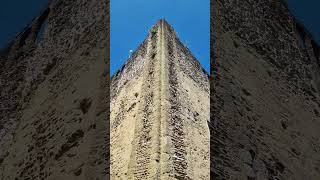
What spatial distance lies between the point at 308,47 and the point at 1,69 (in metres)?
5.46

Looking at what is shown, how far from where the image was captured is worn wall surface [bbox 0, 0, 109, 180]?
4.40 meters

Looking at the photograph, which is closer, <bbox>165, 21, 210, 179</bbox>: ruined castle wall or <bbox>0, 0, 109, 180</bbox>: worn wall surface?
<bbox>0, 0, 109, 180</bbox>: worn wall surface

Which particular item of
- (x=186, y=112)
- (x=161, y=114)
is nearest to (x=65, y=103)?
(x=161, y=114)

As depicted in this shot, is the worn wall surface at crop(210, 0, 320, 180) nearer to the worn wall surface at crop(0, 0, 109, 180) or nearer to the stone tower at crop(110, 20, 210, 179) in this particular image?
the worn wall surface at crop(0, 0, 109, 180)

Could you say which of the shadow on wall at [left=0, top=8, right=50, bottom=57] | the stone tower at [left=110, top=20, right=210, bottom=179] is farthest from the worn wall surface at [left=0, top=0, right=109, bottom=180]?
the stone tower at [left=110, top=20, right=210, bottom=179]

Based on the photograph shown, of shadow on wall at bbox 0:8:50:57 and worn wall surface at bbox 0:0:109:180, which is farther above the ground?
shadow on wall at bbox 0:8:50:57

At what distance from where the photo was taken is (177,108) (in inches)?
423

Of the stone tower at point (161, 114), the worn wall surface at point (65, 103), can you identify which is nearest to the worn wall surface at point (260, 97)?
the worn wall surface at point (65, 103)

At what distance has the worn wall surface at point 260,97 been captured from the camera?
4637mm

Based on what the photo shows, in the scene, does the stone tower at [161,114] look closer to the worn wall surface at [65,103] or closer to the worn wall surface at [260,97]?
the worn wall surface at [65,103]

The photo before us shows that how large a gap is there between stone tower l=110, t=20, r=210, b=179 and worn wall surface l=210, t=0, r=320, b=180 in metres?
3.79

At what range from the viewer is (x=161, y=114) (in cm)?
1030

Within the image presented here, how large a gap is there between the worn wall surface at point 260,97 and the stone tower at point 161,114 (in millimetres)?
3795

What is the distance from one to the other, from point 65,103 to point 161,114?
535 centimetres
